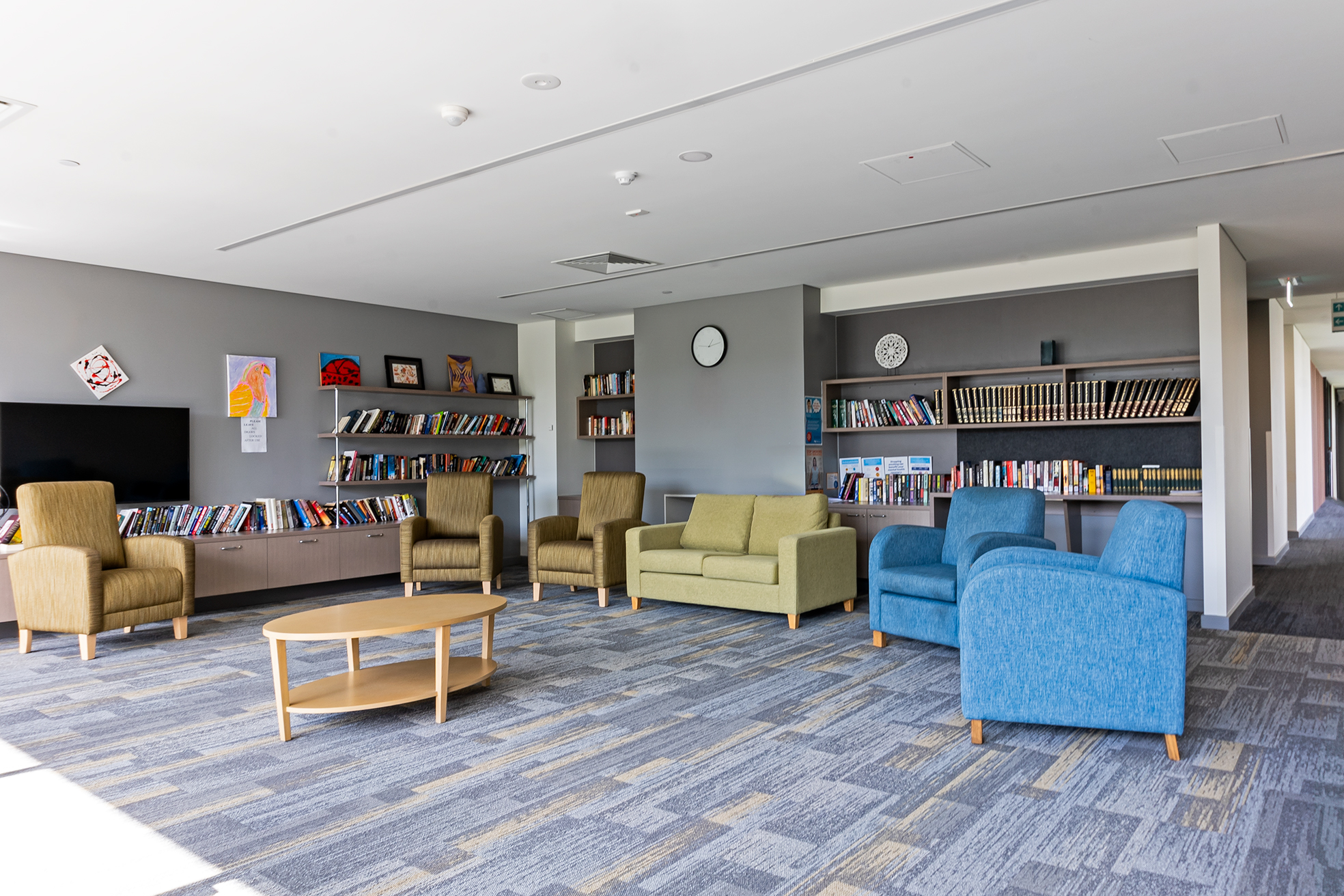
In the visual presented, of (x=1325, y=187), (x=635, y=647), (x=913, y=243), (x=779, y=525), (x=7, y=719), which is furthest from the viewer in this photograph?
(x=779, y=525)

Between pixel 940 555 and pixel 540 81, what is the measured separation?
3.72 metres

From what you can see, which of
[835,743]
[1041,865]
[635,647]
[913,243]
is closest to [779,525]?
[635,647]

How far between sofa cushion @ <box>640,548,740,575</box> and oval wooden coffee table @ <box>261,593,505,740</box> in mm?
2201

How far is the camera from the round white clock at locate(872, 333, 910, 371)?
773cm

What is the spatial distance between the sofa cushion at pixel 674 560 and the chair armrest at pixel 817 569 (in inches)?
27.2

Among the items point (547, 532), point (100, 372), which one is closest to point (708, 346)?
point (547, 532)

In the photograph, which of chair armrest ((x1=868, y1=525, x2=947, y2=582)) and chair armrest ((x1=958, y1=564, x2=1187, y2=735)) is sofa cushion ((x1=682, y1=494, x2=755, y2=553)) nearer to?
chair armrest ((x1=868, y1=525, x2=947, y2=582))

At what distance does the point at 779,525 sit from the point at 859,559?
1221 millimetres

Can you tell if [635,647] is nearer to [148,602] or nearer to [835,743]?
[835,743]

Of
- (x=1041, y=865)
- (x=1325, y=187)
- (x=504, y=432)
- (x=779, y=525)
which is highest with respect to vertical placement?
(x=1325, y=187)

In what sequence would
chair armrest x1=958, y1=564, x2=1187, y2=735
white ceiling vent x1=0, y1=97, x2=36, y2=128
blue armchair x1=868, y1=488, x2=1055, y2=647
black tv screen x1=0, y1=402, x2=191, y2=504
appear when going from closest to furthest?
chair armrest x1=958, y1=564, x2=1187, y2=735 < white ceiling vent x1=0, y1=97, x2=36, y2=128 < blue armchair x1=868, y1=488, x2=1055, y2=647 < black tv screen x1=0, y1=402, x2=191, y2=504

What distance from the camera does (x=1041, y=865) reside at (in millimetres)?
2535

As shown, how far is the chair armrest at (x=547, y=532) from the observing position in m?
7.25

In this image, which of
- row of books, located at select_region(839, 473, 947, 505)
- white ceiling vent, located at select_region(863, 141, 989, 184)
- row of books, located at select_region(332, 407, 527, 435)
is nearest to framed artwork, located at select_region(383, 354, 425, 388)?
row of books, located at select_region(332, 407, 527, 435)
